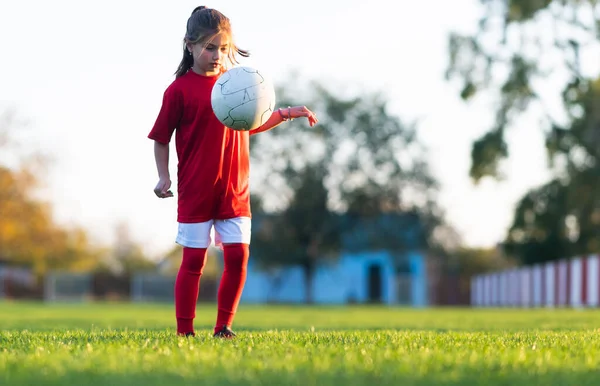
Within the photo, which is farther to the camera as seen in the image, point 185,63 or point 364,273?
point 364,273

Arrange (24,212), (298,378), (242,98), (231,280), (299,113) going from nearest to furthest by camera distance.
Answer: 1. (298,378)
2. (242,98)
3. (231,280)
4. (299,113)
5. (24,212)

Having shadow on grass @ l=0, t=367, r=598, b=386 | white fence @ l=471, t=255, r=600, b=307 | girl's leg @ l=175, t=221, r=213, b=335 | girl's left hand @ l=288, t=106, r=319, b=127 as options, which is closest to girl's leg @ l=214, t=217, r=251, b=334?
girl's leg @ l=175, t=221, r=213, b=335

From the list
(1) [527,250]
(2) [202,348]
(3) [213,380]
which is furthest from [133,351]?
(1) [527,250]

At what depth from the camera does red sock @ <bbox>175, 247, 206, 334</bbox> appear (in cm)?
597

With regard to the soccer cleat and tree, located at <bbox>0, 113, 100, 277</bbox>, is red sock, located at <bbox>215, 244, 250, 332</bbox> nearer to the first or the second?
the soccer cleat

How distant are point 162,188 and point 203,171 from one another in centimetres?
35

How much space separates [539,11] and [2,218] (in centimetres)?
3126

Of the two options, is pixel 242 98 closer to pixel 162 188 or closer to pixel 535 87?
pixel 162 188

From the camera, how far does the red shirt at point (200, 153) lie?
5.89 meters

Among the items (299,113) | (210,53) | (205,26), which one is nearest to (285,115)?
(299,113)

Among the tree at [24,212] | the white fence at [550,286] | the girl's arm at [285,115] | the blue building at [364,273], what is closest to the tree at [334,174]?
the blue building at [364,273]

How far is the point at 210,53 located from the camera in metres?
5.97

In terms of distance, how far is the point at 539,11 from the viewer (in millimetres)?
35594

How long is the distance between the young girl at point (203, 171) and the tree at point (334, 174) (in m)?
45.1
